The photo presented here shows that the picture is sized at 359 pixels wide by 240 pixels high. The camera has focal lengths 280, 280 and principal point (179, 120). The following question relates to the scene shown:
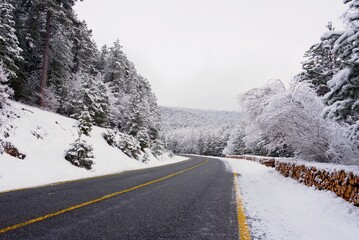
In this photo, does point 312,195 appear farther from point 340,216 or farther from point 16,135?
point 16,135

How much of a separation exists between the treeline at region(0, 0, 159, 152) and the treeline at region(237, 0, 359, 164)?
44.4 feet

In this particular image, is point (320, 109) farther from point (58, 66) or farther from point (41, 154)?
point (58, 66)

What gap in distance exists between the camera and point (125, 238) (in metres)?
3.89

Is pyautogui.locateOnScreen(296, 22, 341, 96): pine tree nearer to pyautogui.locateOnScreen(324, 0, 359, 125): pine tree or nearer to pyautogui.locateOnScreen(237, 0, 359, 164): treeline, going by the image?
pyautogui.locateOnScreen(237, 0, 359, 164): treeline

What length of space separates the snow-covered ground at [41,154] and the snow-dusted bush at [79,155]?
35 cm

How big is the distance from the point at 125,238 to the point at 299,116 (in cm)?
1288

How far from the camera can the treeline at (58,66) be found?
21.1 metres

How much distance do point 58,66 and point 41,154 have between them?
19.7m

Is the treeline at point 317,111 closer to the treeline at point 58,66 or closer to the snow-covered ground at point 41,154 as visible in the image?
the snow-covered ground at point 41,154

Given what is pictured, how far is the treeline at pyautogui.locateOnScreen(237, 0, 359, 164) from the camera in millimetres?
6625

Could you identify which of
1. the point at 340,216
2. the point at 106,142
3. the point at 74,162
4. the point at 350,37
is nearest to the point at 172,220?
the point at 340,216

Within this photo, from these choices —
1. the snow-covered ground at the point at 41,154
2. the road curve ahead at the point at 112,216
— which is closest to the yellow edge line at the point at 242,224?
the road curve ahead at the point at 112,216

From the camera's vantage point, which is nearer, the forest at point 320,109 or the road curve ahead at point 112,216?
the road curve ahead at point 112,216

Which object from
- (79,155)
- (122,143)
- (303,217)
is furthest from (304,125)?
(122,143)
